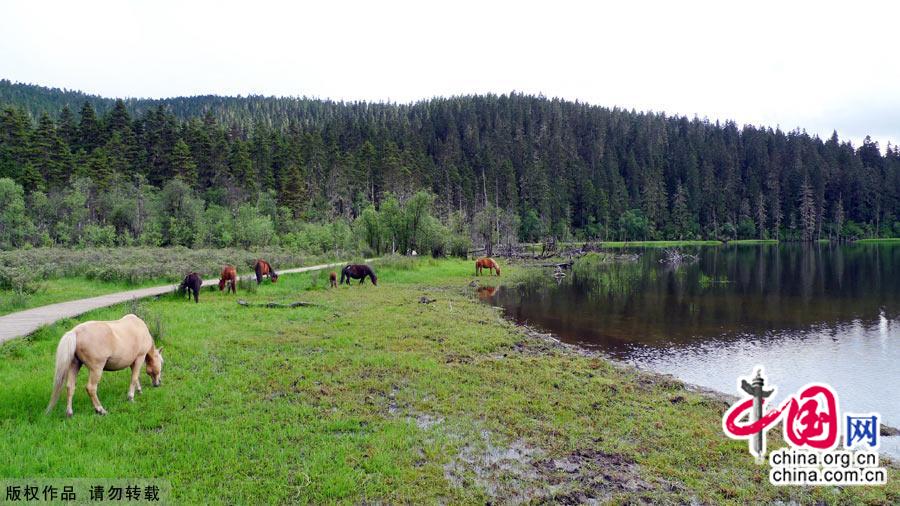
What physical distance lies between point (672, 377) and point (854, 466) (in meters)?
5.19

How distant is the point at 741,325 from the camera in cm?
1972

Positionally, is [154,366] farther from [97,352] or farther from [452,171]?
[452,171]

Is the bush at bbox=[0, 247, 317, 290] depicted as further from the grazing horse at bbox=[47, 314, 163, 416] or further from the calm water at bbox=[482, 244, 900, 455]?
the calm water at bbox=[482, 244, 900, 455]

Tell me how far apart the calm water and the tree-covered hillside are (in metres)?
31.2

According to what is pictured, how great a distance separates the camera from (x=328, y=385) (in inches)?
400

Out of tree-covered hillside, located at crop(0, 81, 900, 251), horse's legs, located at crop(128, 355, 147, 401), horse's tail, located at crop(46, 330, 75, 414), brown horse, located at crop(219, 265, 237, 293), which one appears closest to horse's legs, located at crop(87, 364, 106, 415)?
horse's tail, located at crop(46, 330, 75, 414)

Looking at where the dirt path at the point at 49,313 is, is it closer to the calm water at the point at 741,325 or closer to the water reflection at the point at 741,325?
the calm water at the point at 741,325

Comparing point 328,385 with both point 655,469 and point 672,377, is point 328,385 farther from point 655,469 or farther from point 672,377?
point 672,377

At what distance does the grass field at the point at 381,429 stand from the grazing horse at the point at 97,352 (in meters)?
0.46

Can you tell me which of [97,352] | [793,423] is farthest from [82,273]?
[793,423]

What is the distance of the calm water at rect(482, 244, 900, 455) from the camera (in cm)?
1289

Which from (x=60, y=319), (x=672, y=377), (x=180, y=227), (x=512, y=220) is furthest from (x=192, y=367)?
(x=512, y=220)

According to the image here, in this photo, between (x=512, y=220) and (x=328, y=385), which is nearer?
(x=328, y=385)

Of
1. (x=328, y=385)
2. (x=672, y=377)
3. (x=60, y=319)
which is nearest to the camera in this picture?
(x=328, y=385)
